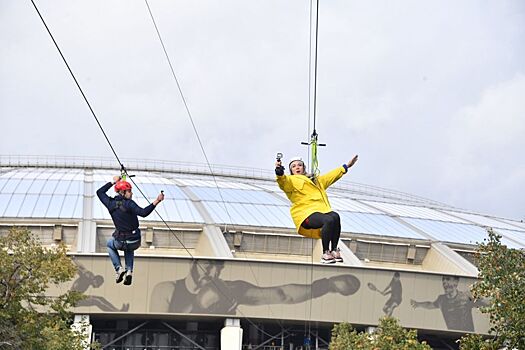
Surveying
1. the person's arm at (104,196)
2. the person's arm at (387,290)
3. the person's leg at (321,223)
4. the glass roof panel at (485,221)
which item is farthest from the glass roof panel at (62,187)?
the person's leg at (321,223)

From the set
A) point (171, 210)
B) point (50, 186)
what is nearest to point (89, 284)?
point (171, 210)

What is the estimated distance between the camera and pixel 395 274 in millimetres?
39906

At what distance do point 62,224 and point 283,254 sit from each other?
1016cm

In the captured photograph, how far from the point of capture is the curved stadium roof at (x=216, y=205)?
4512 centimetres

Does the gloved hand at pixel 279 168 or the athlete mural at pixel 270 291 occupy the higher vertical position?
the athlete mural at pixel 270 291

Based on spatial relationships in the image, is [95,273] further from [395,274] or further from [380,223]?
[380,223]

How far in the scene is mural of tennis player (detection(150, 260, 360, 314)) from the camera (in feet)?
126

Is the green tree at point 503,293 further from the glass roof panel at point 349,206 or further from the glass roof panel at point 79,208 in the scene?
the glass roof panel at point 349,206

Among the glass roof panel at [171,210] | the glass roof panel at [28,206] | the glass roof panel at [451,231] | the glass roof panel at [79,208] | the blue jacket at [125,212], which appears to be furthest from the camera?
the glass roof panel at [451,231]

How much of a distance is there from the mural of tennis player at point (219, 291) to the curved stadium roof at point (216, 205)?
18.7 feet

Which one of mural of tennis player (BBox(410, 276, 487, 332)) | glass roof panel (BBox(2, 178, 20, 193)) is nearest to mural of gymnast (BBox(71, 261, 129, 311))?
glass roof panel (BBox(2, 178, 20, 193))

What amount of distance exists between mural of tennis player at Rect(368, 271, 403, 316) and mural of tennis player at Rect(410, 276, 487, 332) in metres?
0.62

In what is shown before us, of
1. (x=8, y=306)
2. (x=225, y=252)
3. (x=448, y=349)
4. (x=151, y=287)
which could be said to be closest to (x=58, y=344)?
(x=8, y=306)

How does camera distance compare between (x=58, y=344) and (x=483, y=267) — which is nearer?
(x=483, y=267)
